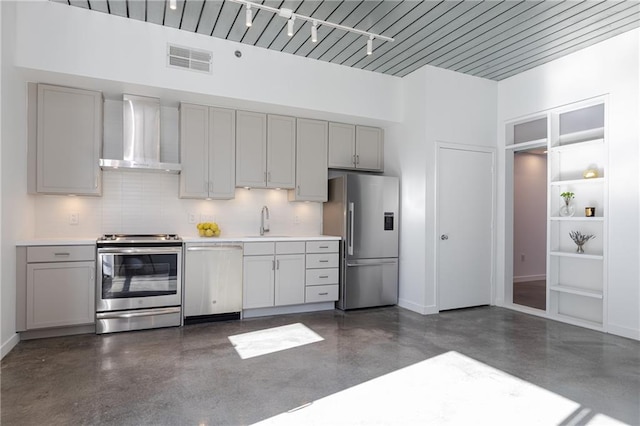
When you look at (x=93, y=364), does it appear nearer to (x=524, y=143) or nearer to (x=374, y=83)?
(x=374, y=83)

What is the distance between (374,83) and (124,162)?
322cm

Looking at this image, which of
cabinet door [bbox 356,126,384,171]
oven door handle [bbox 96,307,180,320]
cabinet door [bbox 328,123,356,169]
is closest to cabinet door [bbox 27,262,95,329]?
oven door handle [bbox 96,307,180,320]

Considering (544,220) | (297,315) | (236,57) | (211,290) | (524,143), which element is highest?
(236,57)

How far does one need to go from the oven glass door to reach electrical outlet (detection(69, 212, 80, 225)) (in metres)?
0.75

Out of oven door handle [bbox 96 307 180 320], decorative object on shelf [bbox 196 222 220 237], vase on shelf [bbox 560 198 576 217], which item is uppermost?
vase on shelf [bbox 560 198 576 217]

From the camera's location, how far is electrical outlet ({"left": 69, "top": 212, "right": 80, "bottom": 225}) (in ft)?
13.6

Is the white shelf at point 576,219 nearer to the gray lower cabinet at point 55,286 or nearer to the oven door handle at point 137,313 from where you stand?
the oven door handle at point 137,313

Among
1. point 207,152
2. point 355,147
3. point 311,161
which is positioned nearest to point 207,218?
point 207,152

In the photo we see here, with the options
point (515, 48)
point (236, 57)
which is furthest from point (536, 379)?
point (236, 57)

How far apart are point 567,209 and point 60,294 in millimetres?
5562

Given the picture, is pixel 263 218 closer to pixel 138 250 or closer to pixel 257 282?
pixel 257 282

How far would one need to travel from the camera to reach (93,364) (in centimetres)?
296

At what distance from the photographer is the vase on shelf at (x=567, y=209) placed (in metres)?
4.41

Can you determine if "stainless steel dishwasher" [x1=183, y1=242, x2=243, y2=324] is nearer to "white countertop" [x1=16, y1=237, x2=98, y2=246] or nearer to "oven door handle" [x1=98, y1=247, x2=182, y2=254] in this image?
"oven door handle" [x1=98, y1=247, x2=182, y2=254]
